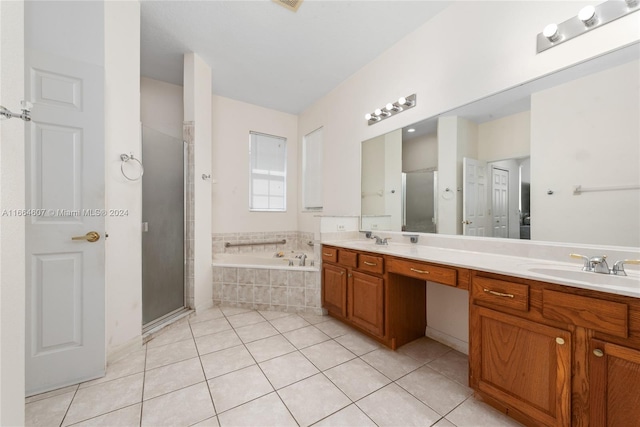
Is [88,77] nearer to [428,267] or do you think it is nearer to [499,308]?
[428,267]

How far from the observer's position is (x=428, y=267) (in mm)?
1586

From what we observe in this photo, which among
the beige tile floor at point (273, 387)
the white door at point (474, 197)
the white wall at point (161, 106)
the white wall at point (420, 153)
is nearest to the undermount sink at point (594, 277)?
the white door at point (474, 197)

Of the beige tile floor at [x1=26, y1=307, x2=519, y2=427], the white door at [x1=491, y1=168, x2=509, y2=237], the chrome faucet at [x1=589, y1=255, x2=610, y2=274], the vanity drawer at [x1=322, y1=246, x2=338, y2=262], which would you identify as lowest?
the beige tile floor at [x1=26, y1=307, x2=519, y2=427]

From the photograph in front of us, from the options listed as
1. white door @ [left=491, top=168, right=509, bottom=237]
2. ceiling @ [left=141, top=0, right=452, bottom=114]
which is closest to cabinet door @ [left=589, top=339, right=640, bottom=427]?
white door @ [left=491, top=168, right=509, bottom=237]

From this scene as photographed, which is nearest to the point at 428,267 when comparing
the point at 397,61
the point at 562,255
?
the point at 562,255

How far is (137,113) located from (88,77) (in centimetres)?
42

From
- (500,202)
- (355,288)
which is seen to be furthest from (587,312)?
(355,288)

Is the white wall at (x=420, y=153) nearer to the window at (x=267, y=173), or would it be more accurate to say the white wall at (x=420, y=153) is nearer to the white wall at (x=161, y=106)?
the window at (x=267, y=173)

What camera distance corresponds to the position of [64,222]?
149 centimetres

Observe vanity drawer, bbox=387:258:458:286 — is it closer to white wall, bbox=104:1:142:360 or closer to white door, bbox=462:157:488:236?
white door, bbox=462:157:488:236

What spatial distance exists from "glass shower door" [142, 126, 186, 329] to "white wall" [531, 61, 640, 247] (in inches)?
120

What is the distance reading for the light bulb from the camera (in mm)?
1381

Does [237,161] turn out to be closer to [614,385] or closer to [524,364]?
[524,364]

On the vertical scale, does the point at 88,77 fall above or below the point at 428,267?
above
